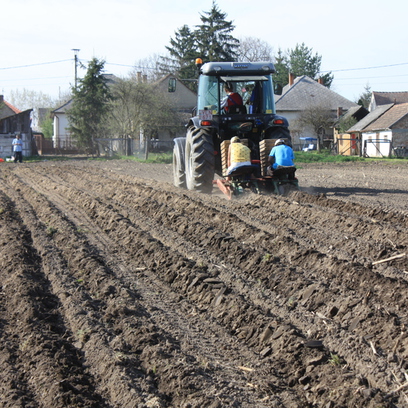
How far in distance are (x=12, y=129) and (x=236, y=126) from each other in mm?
30848

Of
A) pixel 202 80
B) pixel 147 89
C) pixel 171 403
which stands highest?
pixel 147 89

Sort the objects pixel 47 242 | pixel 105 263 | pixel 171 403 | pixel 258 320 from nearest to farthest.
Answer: pixel 171 403, pixel 258 320, pixel 105 263, pixel 47 242

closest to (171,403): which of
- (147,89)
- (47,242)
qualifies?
(47,242)

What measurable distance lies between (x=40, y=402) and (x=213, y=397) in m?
1.03

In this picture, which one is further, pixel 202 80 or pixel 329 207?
pixel 202 80

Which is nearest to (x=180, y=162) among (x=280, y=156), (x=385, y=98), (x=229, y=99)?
(x=229, y=99)

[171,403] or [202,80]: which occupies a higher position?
[202,80]

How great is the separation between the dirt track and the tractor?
1.77 m

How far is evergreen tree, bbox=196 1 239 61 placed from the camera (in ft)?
165

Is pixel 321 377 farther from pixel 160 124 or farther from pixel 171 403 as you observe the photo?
pixel 160 124

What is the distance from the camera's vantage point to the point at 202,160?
1121 centimetres

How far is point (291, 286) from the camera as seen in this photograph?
18.1 feet

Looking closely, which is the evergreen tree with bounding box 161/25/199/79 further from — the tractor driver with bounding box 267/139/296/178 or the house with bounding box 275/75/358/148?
the tractor driver with bounding box 267/139/296/178

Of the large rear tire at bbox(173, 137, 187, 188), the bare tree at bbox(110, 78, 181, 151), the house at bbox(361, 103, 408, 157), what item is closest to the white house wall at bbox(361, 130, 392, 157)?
the house at bbox(361, 103, 408, 157)
